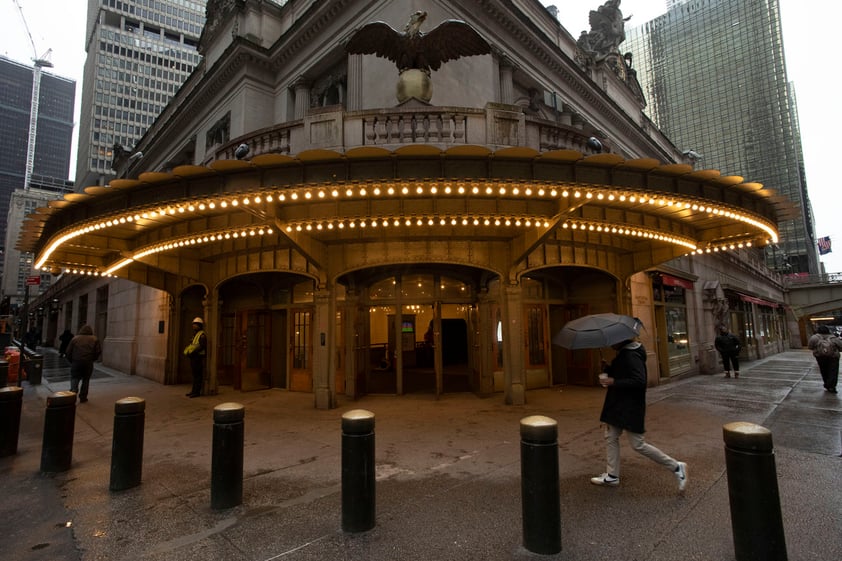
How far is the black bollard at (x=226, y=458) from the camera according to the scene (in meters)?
4.35

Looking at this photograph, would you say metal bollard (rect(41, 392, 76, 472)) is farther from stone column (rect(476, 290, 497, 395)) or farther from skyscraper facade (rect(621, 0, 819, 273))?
skyscraper facade (rect(621, 0, 819, 273))

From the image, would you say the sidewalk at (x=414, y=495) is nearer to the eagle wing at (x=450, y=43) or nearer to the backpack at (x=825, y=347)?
the backpack at (x=825, y=347)

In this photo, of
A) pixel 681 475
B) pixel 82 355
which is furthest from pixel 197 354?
pixel 681 475

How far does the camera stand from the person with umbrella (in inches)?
177

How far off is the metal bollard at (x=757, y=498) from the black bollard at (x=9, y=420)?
8.98 metres

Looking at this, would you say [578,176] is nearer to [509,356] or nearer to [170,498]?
[509,356]

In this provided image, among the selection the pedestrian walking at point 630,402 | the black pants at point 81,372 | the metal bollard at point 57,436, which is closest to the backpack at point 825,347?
the pedestrian walking at point 630,402

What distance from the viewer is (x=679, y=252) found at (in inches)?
443

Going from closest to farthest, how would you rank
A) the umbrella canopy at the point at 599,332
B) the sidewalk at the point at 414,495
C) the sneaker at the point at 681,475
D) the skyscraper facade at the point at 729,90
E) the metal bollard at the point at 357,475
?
the sidewalk at the point at 414,495, the metal bollard at the point at 357,475, the umbrella canopy at the point at 599,332, the sneaker at the point at 681,475, the skyscraper facade at the point at 729,90

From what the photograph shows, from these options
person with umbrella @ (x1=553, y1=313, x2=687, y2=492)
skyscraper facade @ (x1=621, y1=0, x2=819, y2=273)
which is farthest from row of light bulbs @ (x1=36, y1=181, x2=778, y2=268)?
skyscraper facade @ (x1=621, y1=0, x2=819, y2=273)

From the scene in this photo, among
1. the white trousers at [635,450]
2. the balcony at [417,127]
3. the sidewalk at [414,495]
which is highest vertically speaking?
the balcony at [417,127]

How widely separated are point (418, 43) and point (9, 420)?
1048 centimetres

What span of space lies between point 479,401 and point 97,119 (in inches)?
4073

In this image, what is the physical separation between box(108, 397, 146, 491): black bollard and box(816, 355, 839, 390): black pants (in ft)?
48.4
